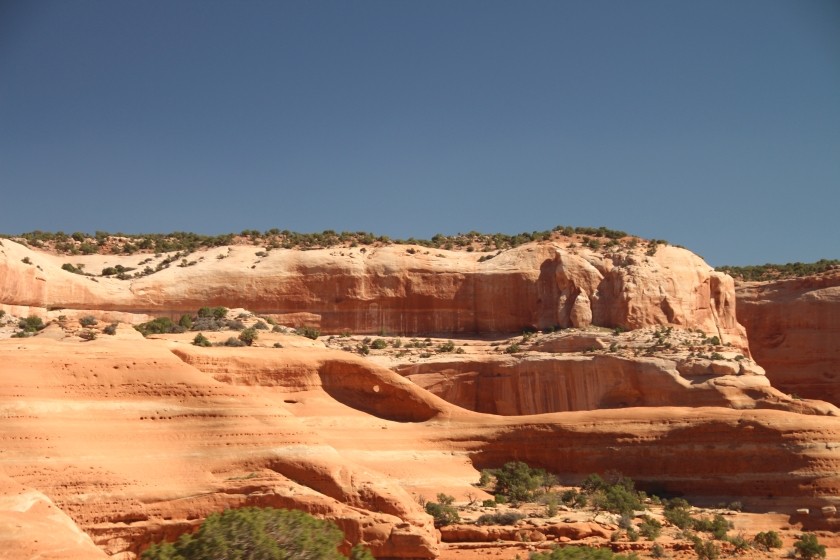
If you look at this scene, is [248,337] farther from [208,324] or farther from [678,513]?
[678,513]

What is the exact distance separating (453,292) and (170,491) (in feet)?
83.9

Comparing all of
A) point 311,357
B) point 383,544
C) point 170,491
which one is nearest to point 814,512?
point 383,544

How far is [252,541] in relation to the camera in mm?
16688

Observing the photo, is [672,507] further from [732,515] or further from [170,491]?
[170,491]

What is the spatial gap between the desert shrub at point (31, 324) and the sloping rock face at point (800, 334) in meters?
37.3

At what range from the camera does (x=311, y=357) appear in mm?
28125

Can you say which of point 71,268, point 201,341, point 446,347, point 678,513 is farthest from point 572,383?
point 71,268

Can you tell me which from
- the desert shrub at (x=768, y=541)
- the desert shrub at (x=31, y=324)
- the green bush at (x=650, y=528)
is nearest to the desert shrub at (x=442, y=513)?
the green bush at (x=650, y=528)

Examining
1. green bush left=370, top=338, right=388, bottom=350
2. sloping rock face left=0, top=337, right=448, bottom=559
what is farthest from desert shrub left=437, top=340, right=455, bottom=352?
sloping rock face left=0, top=337, right=448, bottom=559

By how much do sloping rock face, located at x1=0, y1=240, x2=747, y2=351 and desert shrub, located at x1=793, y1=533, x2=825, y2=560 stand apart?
59.6 feet

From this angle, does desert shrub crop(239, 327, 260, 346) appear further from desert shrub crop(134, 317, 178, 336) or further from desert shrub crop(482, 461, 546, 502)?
desert shrub crop(482, 461, 546, 502)

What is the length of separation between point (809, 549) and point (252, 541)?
14281 mm

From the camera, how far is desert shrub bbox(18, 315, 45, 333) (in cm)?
2998

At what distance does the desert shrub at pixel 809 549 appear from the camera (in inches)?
922
